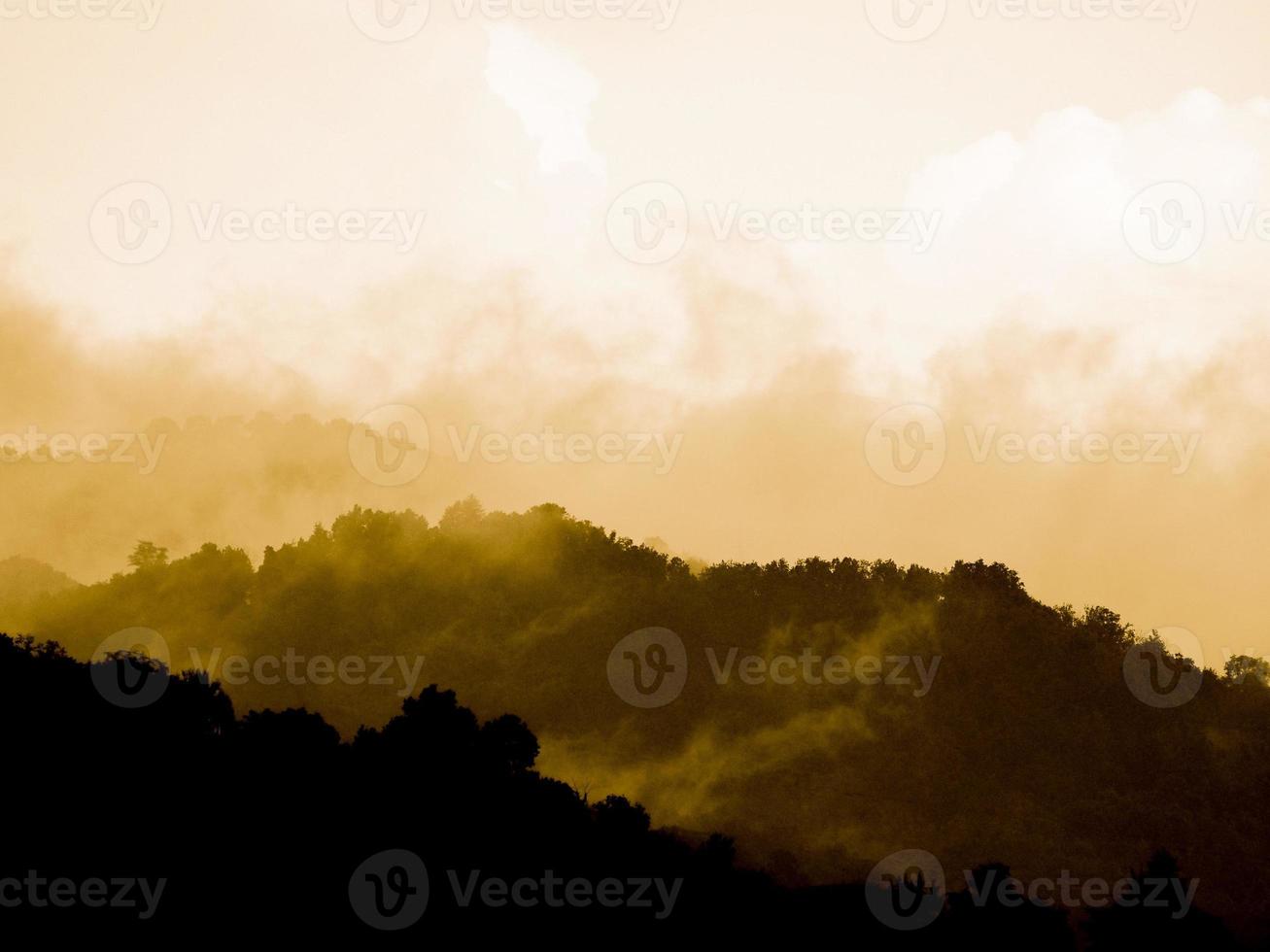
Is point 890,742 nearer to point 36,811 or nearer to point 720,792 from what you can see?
point 720,792

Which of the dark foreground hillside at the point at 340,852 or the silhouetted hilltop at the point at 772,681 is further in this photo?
the silhouetted hilltop at the point at 772,681

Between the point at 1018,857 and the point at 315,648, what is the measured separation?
62243 millimetres

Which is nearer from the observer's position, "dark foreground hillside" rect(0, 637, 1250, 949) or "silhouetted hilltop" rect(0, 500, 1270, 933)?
"dark foreground hillside" rect(0, 637, 1250, 949)

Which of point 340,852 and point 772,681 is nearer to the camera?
point 340,852

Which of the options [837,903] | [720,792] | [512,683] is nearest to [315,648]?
[512,683]

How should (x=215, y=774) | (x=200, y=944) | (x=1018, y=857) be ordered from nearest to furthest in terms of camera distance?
(x=200, y=944), (x=215, y=774), (x=1018, y=857)

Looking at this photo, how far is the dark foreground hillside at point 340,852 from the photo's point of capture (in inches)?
1325

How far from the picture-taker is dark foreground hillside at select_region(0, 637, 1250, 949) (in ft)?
Result: 110

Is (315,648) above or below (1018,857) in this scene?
above

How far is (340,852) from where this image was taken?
121 feet

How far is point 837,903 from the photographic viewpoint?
4456 cm

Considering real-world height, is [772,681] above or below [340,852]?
above

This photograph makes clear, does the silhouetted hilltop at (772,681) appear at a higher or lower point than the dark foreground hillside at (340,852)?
higher

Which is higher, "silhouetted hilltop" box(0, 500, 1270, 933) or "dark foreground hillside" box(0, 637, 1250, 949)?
"silhouetted hilltop" box(0, 500, 1270, 933)
